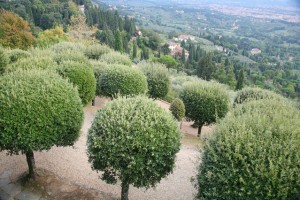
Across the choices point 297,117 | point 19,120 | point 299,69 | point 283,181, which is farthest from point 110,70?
point 299,69

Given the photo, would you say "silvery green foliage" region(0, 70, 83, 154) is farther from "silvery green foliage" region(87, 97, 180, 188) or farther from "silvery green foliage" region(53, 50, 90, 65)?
"silvery green foliage" region(53, 50, 90, 65)

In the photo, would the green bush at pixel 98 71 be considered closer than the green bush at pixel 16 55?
No

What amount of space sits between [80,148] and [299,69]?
127m

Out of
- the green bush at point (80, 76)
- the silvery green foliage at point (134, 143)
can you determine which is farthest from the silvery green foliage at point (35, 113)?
the green bush at point (80, 76)

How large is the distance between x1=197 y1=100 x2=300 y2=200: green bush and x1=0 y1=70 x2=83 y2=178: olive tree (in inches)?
234

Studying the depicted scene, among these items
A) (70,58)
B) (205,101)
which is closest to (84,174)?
(70,58)

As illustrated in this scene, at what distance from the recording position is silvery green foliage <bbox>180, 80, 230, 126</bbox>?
20.9 metres

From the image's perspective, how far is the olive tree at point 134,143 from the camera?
32.8 ft

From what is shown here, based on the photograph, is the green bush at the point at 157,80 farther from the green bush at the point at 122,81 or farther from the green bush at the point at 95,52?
the green bush at the point at 95,52

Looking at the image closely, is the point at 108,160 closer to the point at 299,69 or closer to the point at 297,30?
the point at 299,69

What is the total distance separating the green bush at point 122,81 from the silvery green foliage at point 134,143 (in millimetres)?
10064

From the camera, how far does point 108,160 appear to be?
10.3 m

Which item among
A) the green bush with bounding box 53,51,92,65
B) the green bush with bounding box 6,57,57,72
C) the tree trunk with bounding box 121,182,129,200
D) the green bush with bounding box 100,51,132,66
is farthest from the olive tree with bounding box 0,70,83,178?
the green bush with bounding box 100,51,132,66

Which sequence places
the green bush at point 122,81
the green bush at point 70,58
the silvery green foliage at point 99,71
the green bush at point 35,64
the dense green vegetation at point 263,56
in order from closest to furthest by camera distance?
the green bush at point 35,64 → the green bush at point 70,58 → the green bush at point 122,81 → the silvery green foliage at point 99,71 → the dense green vegetation at point 263,56
